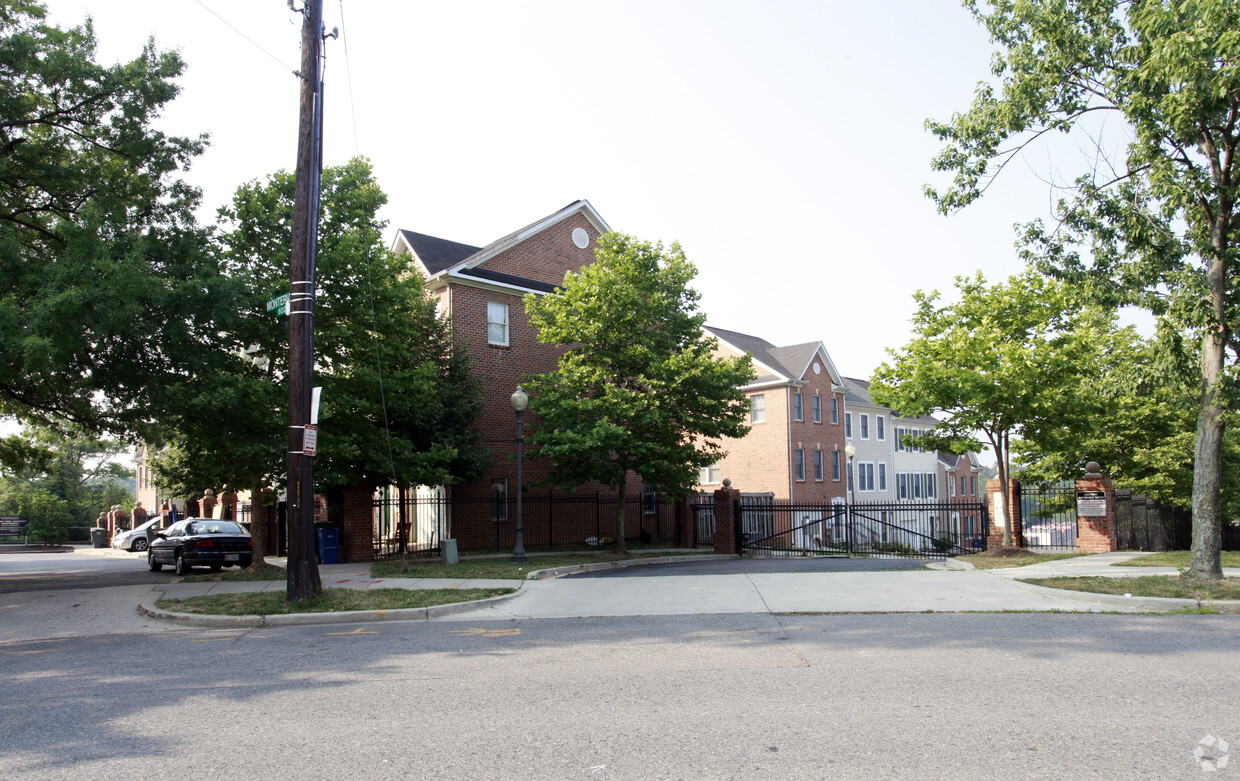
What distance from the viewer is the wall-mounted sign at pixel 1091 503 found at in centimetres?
1878

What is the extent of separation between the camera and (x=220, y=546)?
59.0ft

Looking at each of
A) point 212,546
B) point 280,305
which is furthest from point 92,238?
point 212,546

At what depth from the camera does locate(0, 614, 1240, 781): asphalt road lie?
4.56m

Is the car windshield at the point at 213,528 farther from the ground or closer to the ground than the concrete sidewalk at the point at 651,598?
farther from the ground

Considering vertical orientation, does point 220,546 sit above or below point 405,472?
below

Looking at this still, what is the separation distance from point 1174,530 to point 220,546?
88.5 feet

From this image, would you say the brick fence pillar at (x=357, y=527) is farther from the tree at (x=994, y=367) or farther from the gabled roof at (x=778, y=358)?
the gabled roof at (x=778, y=358)

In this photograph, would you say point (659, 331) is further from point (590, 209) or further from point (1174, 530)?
point (1174, 530)

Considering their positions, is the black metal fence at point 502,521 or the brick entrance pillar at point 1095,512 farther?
the black metal fence at point 502,521

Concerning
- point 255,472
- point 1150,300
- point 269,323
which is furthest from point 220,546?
point 1150,300

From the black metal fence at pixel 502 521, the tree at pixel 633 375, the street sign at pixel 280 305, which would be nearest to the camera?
the street sign at pixel 280 305

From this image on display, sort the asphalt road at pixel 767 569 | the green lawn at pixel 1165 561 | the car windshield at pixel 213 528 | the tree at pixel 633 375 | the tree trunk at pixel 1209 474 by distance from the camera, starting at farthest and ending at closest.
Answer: the tree at pixel 633 375 → the car windshield at pixel 213 528 → the asphalt road at pixel 767 569 → the green lawn at pixel 1165 561 → the tree trunk at pixel 1209 474

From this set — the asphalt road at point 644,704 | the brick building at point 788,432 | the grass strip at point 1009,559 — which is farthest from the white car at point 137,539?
the grass strip at point 1009,559

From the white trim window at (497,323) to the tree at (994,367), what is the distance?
11.3 meters
